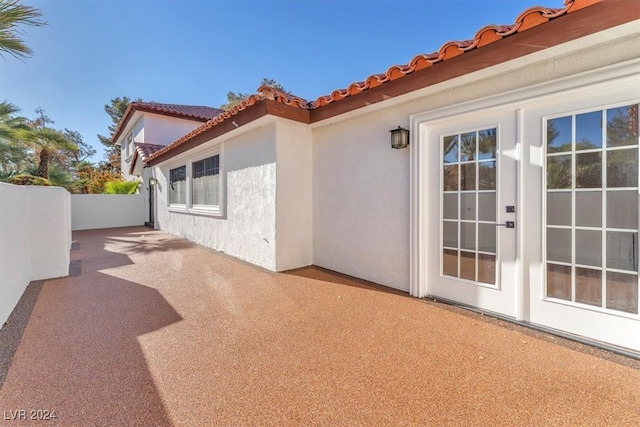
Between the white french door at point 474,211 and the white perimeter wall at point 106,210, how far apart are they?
17138mm

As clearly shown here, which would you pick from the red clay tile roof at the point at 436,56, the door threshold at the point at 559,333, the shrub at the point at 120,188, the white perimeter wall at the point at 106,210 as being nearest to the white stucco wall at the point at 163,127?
the shrub at the point at 120,188

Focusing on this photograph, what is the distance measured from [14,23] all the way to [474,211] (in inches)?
280

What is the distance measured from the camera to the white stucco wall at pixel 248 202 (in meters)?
6.34

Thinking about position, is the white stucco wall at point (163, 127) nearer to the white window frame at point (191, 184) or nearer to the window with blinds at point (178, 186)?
the white window frame at point (191, 184)

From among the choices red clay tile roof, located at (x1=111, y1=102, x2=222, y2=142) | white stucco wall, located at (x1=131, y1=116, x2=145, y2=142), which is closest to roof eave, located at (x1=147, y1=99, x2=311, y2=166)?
red clay tile roof, located at (x1=111, y1=102, x2=222, y2=142)

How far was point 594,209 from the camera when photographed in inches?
124

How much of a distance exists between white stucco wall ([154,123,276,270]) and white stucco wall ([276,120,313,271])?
0.14m

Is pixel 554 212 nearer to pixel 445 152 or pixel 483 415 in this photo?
pixel 445 152

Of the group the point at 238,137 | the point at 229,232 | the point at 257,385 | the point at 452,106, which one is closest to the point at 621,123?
the point at 452,106

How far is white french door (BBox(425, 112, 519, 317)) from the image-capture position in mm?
3744

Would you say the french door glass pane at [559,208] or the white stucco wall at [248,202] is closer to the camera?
the french door glass pane at [559,208]

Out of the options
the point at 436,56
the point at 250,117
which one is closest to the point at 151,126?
the point at 250,117

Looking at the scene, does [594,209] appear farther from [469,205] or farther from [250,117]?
[250,117]

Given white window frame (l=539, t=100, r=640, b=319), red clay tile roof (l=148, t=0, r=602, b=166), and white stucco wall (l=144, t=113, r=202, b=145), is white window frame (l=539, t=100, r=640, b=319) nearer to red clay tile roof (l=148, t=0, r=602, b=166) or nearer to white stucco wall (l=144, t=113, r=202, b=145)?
red clay tile roof (l=148, t=0, r=602, b=166)
